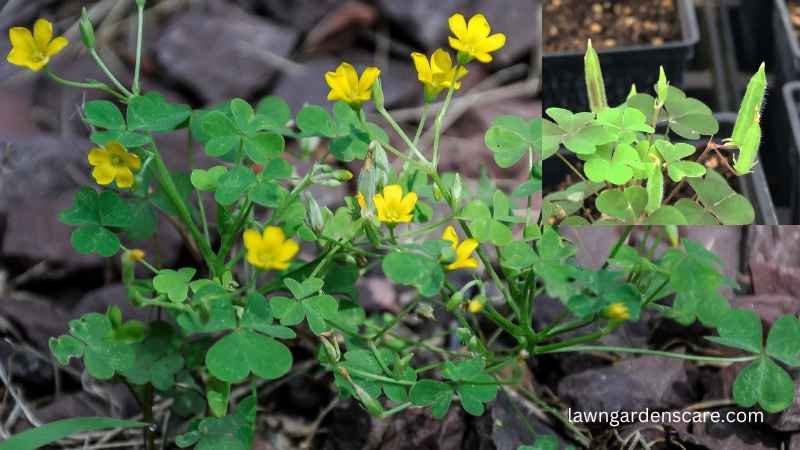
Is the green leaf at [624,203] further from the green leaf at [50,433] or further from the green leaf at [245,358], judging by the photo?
the green leaf at [50,433]

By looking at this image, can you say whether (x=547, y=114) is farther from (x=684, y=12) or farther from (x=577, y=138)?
(x=684, y=12)

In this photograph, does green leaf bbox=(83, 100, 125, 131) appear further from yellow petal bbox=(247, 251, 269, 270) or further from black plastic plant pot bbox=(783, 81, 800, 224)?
black plastic plant pot bbox=(783, 81, 800, 224)

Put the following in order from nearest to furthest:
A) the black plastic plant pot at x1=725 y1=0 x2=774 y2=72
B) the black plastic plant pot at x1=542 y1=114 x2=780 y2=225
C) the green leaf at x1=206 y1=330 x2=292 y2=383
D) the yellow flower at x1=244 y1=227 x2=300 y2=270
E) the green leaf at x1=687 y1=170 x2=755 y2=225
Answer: the yellow flower at x1=244 y1=227 x2=300 y2=270
the green leaf at x1=206 y1=330 x2=292 y2=383
the green leaf at x1=687 y1=170 x2=755 y2=225
the black plastic plant pot at x1=542 y1=114 x2=780 y2=225
the black plastic plant pot at x1=725 y1=0 x2=774 y2=72

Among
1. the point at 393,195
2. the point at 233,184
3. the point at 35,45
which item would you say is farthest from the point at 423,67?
the point at 35,45

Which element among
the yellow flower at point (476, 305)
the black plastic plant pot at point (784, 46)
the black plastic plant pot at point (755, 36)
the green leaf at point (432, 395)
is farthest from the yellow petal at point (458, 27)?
the black plastic plant pot at point (755, 36)

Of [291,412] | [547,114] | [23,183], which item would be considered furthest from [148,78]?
[547,114]

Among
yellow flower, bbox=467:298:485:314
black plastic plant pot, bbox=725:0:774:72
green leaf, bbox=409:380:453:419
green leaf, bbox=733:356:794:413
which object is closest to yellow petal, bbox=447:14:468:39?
yellow flower, bbox=467:298:485:314
